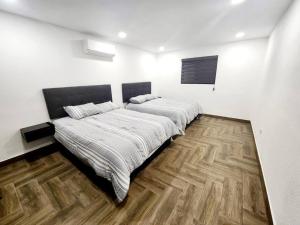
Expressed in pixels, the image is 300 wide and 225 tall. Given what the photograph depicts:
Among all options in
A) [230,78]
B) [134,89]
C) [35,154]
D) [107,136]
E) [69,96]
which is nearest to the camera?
[107,136]

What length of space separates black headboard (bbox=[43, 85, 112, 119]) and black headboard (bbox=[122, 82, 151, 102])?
0.77 m

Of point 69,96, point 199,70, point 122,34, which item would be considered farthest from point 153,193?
point 199,70

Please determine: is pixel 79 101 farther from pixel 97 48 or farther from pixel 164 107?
pixel 164 107

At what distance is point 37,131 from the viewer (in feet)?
7.22

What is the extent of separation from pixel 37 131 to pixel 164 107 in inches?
106

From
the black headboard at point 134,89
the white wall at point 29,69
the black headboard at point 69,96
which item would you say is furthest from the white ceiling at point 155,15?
the black headboard at point 134,89

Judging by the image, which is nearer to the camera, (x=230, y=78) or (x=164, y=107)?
(x=164, y=107)

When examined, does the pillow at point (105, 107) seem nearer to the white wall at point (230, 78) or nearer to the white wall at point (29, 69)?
the white wall at point (29, 69)

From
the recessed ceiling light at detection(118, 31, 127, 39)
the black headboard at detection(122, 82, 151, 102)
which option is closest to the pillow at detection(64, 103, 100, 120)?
the black headboard at detection(122, 82, 151, 102)

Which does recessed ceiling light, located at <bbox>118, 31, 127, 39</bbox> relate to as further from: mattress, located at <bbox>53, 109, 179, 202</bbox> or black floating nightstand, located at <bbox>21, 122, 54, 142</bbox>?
black floating nightstand, located at <bbox>21, 122, 54, 142</bbox>

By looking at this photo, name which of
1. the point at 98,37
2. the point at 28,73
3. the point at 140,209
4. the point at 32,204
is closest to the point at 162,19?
the point at 98,37

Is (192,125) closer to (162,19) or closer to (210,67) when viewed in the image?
(210,67)

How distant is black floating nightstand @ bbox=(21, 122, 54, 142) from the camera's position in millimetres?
2111

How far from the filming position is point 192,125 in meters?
3.82
